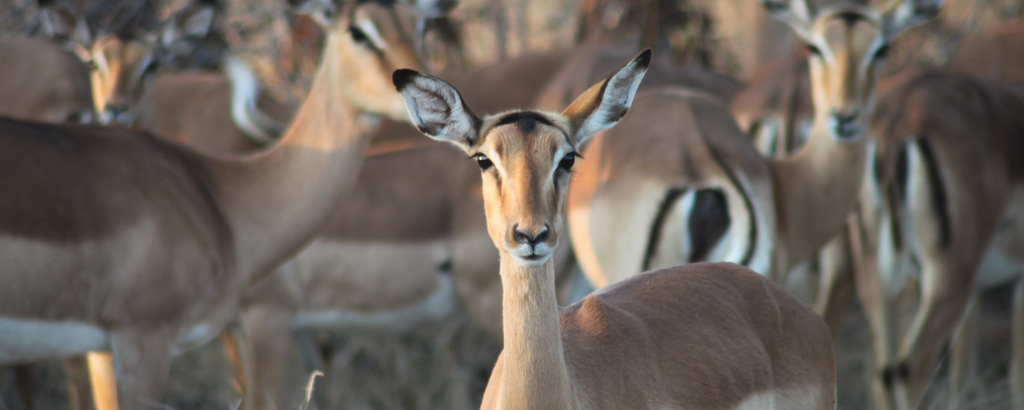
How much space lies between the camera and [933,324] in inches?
169

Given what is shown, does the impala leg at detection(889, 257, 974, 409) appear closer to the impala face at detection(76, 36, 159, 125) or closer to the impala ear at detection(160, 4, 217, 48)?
the impala ear at detection(160, 4, 217, 48)

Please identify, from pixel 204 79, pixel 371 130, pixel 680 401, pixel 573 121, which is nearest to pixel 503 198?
pixel 573 121

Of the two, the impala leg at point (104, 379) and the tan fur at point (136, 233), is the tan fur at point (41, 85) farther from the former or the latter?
the impala leg at point (104, 379)

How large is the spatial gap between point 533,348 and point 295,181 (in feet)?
6.12

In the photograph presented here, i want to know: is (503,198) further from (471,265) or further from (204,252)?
(471,265)

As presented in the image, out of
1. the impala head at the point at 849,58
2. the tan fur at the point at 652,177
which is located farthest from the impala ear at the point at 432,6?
the impala head at the point at 849,58

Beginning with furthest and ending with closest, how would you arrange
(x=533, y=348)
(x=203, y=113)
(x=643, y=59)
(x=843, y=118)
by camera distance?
1. (x=203, y=113)
2. (x=843, y=118)
3. (x=643, y=59)
4. (x=533, y=348)

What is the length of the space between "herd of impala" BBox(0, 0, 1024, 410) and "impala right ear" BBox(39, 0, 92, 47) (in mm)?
28

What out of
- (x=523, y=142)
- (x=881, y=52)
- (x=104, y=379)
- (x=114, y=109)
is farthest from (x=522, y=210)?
(x=114, y=109)

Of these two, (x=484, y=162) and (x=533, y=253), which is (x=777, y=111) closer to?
(x=484, y=162)

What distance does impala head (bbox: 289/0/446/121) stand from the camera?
3.79 meters

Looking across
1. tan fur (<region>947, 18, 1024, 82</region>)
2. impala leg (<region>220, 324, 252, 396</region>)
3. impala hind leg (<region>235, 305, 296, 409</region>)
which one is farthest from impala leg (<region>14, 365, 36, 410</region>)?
tan fur (<region>947, 18, 1024, 82</region>)

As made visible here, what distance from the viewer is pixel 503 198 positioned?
2.13 meters

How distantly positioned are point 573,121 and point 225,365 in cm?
385
